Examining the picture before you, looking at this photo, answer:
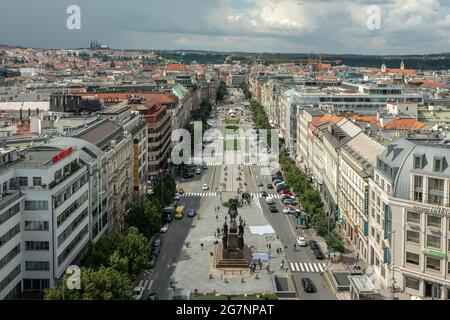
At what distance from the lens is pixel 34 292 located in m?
42.8

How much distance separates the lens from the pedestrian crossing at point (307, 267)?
54469 mm

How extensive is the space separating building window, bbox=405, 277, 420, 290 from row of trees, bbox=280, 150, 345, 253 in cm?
1173

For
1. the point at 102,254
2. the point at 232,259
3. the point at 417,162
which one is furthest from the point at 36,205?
the point at 417,162

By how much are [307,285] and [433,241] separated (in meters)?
10.6

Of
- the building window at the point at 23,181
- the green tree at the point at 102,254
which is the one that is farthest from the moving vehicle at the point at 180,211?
the building window at the point at 23,181

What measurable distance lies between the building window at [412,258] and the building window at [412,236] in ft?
3.41

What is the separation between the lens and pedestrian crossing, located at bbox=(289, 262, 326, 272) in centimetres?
5447

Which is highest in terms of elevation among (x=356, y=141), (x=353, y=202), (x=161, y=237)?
(x=356, y=141)

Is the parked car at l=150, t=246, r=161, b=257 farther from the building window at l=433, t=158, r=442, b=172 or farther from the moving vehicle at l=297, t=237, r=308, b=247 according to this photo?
the building window at l=433, t=158, r=442, b=172

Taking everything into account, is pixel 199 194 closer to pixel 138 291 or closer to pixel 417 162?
pixel 138 291

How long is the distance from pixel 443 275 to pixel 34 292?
2928cm

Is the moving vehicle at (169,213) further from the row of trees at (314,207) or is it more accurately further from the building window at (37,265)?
the building window at (37,265)

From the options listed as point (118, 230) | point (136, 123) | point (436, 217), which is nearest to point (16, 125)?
point (136, 123)
